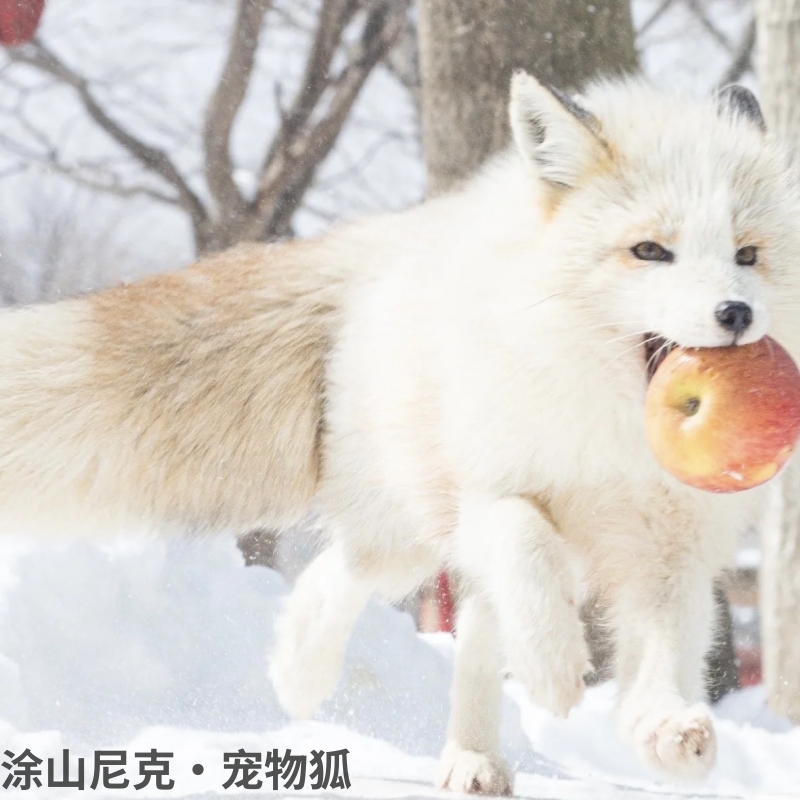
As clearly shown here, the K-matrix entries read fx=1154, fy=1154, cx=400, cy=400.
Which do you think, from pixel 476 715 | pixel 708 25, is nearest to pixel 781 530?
pixel 476 715

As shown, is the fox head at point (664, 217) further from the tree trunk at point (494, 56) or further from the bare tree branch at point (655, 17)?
the bare tree branch at point (655, 17)

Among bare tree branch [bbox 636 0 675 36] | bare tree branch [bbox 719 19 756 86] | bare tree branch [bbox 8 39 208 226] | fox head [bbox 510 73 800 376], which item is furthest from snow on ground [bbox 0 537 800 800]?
bare tree branch [bbox 636 0 675 36]

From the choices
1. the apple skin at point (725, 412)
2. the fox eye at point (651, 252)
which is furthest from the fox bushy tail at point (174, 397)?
the apple skin at point (725, 412)

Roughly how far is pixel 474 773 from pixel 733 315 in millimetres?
1620

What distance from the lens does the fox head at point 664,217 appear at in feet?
→ 8.30

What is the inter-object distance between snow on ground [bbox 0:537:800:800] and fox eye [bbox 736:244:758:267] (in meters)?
1.60

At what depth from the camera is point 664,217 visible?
104 inches

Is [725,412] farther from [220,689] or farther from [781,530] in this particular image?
[781,530]

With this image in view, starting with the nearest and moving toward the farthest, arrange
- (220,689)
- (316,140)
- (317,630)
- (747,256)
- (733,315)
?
(733,315)
(747,256)
(317,630)
(220,689)
(316,140)

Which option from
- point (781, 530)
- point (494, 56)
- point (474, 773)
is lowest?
→ point (474, 773)

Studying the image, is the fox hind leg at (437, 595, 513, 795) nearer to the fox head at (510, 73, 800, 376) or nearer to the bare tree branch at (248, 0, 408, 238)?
the fox head at (510, 73, 800, 376)

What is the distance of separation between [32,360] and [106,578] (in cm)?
131

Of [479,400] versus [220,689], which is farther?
[220,689]

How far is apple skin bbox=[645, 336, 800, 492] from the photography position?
256 centimetres
